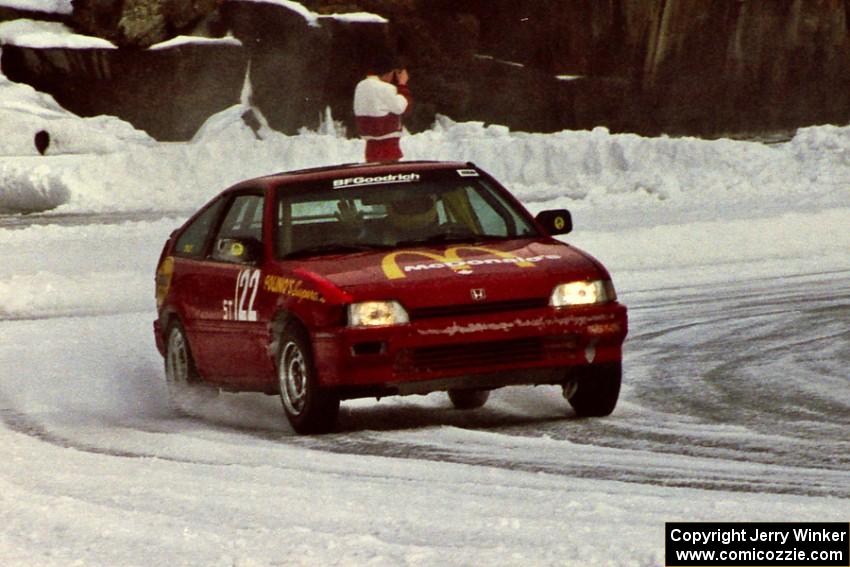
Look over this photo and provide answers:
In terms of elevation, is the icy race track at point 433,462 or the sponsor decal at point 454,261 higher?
the sponsor decal at point 454,261

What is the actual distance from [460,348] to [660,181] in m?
17.6

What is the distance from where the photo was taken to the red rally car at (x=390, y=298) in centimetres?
917

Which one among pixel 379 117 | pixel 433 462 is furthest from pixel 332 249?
pixel 379 117

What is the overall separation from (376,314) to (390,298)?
96mm

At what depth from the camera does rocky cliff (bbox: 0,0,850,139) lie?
31344 millimetres

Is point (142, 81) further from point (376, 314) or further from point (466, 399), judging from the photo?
point (376, 314)

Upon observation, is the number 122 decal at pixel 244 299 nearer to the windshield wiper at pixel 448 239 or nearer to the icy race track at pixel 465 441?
the icy race track at pixel 465 441

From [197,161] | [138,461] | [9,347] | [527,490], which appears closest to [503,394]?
[138,461]

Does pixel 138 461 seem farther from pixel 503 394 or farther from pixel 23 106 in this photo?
pixel 23 106

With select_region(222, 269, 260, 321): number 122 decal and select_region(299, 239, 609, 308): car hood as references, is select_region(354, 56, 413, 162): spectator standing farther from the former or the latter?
select_region(299, 239, 609, 308): car hood

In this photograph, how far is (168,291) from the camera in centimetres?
1132

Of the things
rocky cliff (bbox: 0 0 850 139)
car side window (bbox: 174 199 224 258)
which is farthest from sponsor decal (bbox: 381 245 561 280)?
rocky cliff (bbox: 0 0 850 139)

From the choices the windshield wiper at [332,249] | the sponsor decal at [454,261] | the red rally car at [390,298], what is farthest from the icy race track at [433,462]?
the windshield wiper at [332,249]

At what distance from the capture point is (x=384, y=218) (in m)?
10.2
